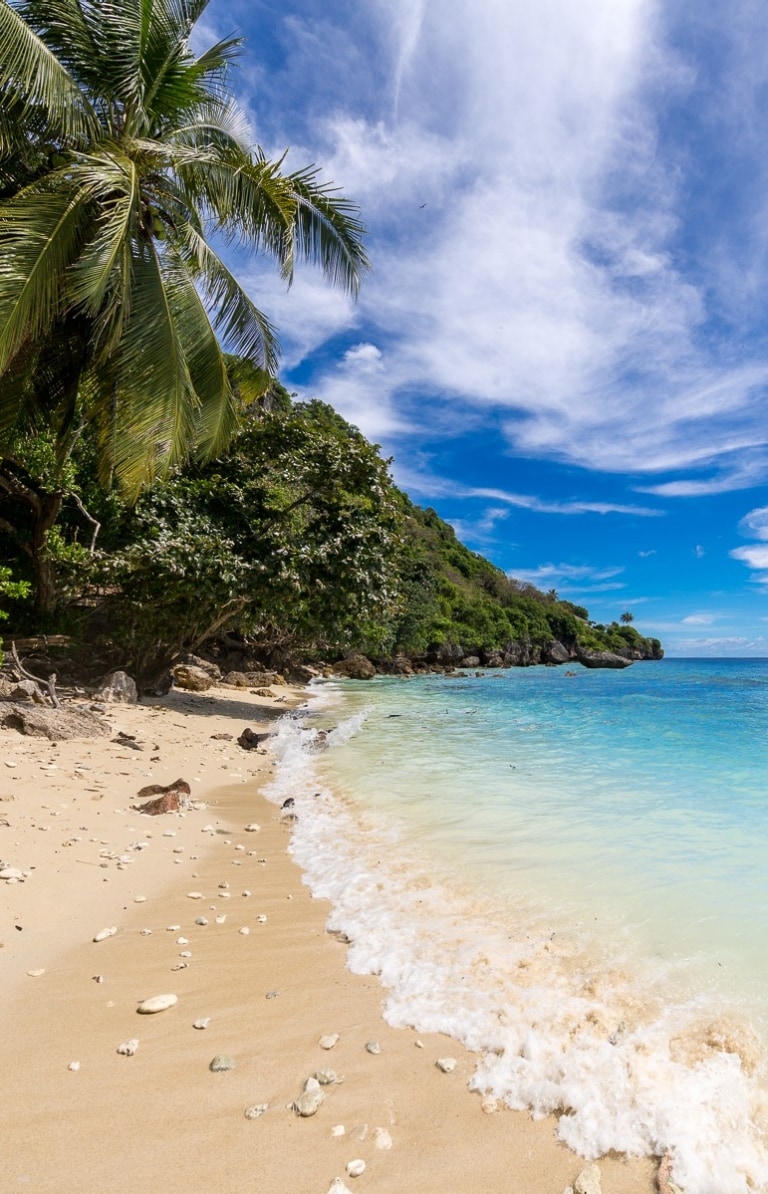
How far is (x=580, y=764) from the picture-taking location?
10047mm

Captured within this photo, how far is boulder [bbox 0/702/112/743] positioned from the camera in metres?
7.97

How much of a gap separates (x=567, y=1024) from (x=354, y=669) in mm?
35881

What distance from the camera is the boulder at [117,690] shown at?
41.0 ft

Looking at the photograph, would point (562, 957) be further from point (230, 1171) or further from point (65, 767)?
point (65, 767)

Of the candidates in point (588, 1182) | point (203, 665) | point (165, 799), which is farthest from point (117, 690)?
point (588, 1182)

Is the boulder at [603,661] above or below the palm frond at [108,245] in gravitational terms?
→ below

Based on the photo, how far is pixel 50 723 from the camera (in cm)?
820

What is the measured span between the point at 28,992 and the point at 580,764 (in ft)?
29.1

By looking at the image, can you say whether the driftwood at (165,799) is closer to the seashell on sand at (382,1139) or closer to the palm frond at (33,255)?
the seashell on sand at (382,1139)

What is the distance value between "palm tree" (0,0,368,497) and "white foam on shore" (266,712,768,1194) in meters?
6.63

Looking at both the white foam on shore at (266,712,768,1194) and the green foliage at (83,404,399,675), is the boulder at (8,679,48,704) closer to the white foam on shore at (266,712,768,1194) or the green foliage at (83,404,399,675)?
the green foliage at (83,404,399,675)

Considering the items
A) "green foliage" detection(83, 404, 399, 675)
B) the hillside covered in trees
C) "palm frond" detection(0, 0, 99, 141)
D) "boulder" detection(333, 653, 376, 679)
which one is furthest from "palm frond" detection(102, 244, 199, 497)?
"boulder" detection(333, 653, 376, 679)

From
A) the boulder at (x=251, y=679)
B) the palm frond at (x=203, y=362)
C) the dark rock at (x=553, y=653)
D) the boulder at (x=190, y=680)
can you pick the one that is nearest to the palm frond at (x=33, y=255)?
the palm frond at (x=203, y=362)

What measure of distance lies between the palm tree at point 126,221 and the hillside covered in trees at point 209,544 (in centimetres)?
293
